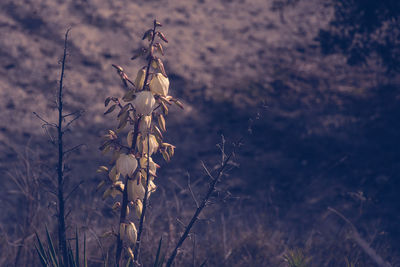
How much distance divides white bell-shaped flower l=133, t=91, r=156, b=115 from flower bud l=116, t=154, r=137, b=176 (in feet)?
0.72

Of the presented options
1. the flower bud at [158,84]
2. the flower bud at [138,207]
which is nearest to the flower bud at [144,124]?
the flower bud at [158,84]

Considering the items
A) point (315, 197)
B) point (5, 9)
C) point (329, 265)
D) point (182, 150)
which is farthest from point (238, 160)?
point (5, 9)

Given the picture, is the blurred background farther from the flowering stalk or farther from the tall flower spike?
the tall flower spike

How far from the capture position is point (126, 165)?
1728 millimetres

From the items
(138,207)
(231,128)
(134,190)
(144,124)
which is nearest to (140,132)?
(144,124)

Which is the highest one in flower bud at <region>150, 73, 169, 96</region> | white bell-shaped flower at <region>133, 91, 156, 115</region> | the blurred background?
flower bud at <region>150, 73, 169, 96</region>

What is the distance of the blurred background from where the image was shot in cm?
311

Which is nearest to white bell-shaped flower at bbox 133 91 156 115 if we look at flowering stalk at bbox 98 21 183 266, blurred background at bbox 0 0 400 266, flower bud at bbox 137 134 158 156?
flowering stalk at bbox 98 21 183 266

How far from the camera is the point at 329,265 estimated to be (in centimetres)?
305

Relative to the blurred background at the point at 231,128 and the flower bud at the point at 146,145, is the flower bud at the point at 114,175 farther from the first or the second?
the blurred background at the point at 231,128

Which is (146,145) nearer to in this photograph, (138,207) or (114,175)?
(114,175)

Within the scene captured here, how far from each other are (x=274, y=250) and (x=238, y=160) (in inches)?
54.2

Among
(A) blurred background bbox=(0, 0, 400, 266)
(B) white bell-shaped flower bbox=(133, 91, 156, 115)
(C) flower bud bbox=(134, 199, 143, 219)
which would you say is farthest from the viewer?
(A) blurred background bbox=(0, 0, 400, 266)

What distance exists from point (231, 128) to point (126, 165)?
9.41 feet
